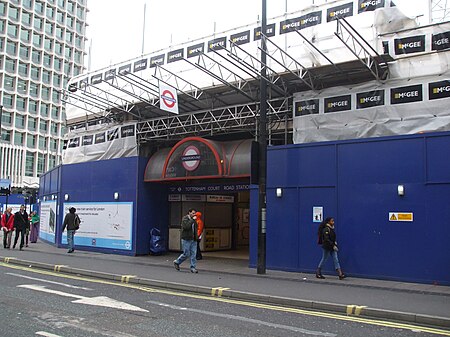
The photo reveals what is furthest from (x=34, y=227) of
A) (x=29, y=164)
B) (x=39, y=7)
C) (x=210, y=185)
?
(x=39, y=7)

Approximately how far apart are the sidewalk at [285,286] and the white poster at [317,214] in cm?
155

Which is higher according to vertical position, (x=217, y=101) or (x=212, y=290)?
(x=217, y=101)

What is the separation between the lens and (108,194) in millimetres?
19422

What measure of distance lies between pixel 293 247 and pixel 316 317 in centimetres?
575

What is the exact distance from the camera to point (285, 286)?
35.7 ft

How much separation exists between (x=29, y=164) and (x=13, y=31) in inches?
836

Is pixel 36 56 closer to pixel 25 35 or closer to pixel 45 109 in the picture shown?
pixel 25 35

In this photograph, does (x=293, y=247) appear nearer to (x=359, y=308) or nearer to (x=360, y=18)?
(x=359, y=308)

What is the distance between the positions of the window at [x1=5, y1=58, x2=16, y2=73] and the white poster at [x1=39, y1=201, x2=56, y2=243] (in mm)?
56574

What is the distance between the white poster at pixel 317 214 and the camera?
13.3 m

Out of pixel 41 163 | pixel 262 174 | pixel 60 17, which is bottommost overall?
pixel 262 174

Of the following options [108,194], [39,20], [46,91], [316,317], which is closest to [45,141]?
[46,91]

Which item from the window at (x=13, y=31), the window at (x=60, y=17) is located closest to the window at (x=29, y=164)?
the window at (x=13, y=31)

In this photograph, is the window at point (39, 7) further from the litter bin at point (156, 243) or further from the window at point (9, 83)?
the litter bin at point (156, 243)
